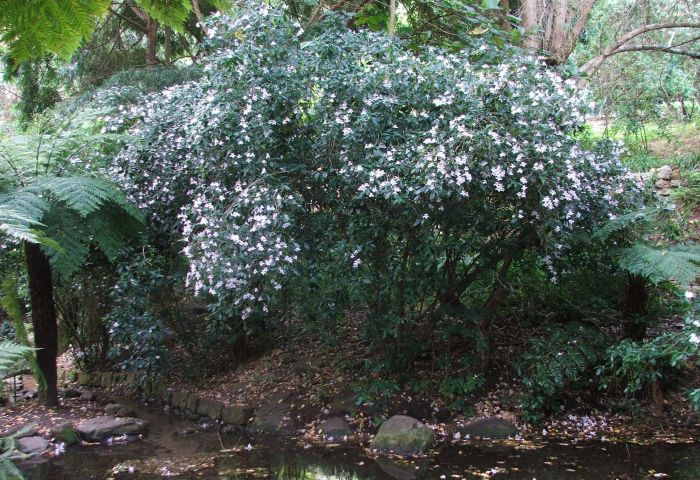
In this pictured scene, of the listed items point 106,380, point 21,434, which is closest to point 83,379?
point 106,380

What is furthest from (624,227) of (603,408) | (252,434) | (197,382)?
(197,382)

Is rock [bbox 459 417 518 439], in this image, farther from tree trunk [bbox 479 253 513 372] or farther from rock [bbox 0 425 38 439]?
rock [bbox 0 425 38 439]

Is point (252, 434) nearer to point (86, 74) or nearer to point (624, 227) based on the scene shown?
point (624, 227)

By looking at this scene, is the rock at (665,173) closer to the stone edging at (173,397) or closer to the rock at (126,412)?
the stone edging at (173,397)

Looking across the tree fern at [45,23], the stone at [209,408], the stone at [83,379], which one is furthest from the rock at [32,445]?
the tree fern at [45,23]

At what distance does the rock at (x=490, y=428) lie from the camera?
16.3 feet

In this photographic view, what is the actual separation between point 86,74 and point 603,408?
798 cm

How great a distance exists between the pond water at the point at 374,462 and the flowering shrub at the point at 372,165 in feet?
3.60

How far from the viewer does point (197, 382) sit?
682 cm

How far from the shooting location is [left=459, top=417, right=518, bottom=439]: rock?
4.95 metres

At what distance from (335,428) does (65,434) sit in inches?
91.9

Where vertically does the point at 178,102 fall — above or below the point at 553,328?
above

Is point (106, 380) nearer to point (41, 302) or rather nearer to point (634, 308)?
point (41, 302)

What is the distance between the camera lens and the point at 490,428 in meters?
5.00
